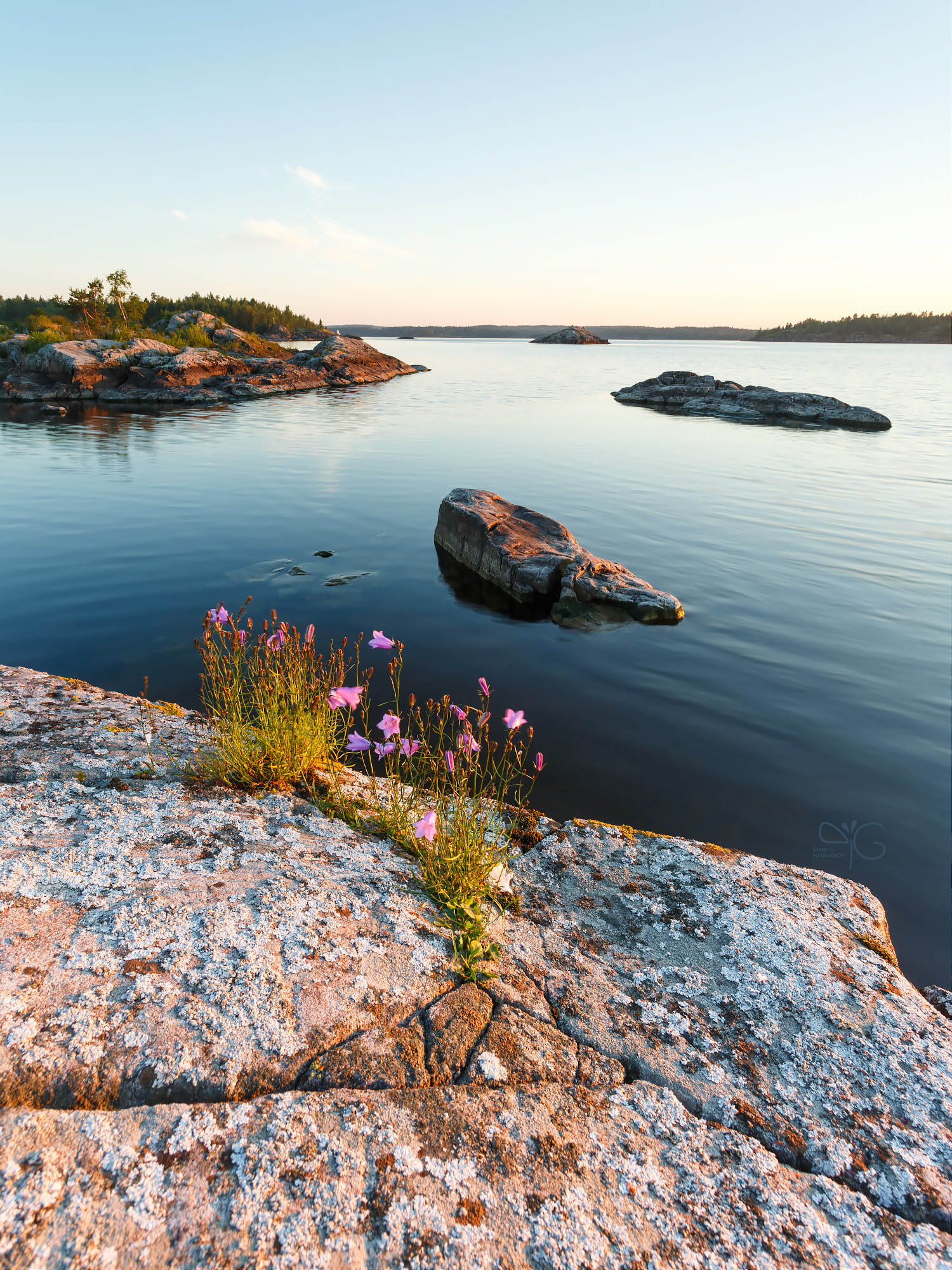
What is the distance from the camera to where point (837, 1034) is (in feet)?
8.16

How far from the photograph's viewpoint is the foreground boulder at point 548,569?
9.86m

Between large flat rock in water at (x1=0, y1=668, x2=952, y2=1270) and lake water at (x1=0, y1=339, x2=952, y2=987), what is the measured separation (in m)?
2.42

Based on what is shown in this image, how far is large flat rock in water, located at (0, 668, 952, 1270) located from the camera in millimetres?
1619

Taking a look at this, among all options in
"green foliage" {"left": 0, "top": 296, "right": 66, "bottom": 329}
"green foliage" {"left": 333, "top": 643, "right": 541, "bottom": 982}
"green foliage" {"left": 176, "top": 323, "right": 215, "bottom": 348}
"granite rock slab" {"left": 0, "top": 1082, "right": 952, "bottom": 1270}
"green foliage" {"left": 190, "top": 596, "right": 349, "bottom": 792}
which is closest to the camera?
"granite rock slab" {"left": 0, "top": 1082, "right": 952, "bottom": 1270}

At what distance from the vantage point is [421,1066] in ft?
7.12

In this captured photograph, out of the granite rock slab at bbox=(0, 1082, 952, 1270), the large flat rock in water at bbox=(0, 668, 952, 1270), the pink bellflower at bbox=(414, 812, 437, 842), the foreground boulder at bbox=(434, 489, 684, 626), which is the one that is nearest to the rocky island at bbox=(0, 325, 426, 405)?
the foreground boulder at bbox=(434, 489, 684, 626)

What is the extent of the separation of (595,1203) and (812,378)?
76985 millimetres

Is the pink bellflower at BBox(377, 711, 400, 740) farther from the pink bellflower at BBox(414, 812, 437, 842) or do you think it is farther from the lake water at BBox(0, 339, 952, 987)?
the lake water at BBox(0, 339, 952, 987)

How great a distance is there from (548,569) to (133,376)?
46823 millimetres

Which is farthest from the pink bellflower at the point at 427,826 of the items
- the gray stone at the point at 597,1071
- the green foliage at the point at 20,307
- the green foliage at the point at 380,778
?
the green foliage at the point at 20,307

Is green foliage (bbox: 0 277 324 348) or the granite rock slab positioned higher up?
green foliage (bbox: 0 277 324 348)

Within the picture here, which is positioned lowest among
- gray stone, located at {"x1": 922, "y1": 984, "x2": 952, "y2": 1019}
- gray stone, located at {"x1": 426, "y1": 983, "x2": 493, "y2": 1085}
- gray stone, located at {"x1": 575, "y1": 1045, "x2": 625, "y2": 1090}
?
gray stone, located at {"x1": 922, "y1": 984, "x2": 952, "y2": 1019}

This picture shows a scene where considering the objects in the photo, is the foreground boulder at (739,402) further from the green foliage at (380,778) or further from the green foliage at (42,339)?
the green foliage at (42,339)

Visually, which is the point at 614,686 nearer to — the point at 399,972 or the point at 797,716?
the point at 797,716
